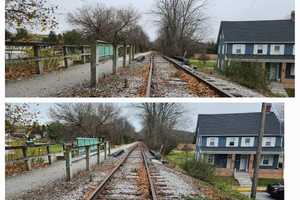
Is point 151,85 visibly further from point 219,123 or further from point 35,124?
point 35,124

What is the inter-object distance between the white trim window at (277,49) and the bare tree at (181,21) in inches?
17.6

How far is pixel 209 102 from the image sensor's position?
198cm

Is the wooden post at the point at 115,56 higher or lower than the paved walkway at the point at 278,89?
higher

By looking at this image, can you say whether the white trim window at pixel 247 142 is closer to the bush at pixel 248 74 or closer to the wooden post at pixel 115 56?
the bush at pixel 248 74

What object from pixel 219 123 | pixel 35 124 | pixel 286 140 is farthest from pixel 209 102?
pixel 35 124

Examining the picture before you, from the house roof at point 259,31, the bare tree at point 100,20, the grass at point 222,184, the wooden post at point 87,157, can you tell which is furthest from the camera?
the wooden post at point 87,157

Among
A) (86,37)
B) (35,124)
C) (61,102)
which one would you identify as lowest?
(35,124)

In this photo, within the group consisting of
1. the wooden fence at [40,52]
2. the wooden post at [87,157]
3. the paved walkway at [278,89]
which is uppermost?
the wooden fence at [40,52]

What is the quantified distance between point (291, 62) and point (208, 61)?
51 cm

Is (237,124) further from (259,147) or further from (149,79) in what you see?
(149,79)

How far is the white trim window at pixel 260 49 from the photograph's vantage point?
1.93 m

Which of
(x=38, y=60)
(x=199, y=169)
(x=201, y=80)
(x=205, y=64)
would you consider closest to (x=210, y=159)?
(x=199, y=169)

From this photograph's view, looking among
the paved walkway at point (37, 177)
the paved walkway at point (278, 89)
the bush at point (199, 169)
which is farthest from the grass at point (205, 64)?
the paved walkway at point (37, 177)

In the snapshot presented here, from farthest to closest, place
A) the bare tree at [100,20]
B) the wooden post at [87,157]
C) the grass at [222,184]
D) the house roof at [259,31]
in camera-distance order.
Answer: the wooden post at [87,157]
the grass at [222,184]
the bare tree at [100,20]
the house roof at [259,31]
